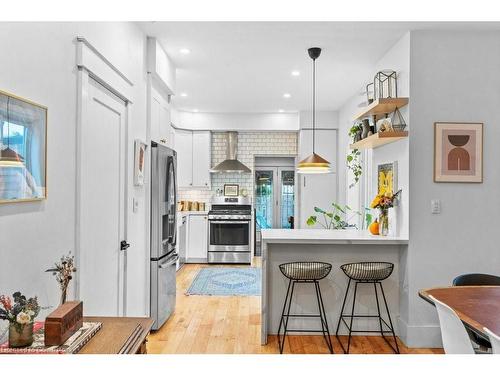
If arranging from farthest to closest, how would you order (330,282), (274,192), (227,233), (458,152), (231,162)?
1. (274,192)
2. (231,162)
3. (227,233)
4. (330,282)
5. (458,152)

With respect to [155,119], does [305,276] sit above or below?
below

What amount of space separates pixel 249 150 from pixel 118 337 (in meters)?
→ 6.34

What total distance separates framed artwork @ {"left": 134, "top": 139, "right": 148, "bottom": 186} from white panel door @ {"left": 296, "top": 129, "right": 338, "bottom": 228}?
4130 mm

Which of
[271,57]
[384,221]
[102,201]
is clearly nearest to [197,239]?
[271,57]

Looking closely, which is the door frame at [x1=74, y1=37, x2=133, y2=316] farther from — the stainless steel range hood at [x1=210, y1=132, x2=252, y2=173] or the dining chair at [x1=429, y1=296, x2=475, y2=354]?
the stainless steel range hood at [x1=210, y1=132, x2=252, y2=173]

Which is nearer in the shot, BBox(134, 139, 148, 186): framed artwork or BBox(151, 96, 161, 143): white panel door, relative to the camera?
BBox(134, 139, 148, 186): framed artwork

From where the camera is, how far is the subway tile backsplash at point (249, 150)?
7.69 metres

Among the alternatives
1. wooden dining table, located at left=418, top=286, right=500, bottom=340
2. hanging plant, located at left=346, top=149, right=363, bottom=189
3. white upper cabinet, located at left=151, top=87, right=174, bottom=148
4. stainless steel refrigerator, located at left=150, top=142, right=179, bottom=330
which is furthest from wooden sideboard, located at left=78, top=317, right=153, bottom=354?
hanging plant, located at left=346, top=149, right=363, bottom=189

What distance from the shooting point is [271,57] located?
14.0 feet

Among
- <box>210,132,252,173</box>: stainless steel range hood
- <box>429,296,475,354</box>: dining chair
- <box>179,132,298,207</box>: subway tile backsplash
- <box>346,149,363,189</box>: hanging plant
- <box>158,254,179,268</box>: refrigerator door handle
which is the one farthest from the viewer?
<box>179,132,298,207</box>: subway tile backsplash

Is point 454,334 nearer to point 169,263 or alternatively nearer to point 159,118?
point 169,263

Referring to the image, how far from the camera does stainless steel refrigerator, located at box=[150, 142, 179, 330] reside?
3691mm

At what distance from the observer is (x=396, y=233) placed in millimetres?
3646
